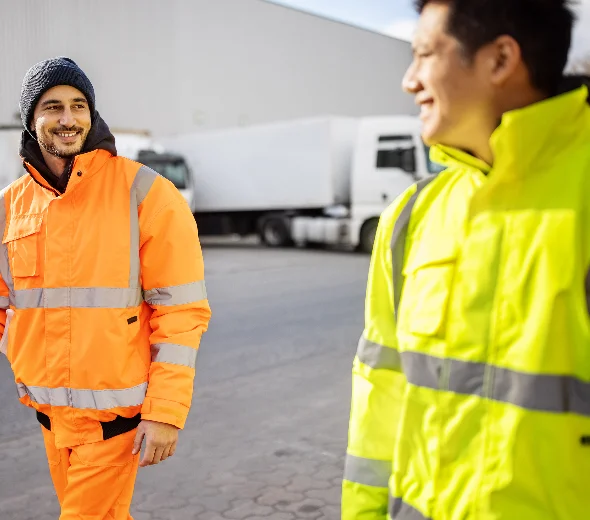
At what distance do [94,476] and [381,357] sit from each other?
1209 millimetres

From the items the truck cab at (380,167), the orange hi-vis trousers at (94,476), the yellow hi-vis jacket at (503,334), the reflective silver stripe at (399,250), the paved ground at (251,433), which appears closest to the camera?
the yellow hi-vis jacket at (503,334)

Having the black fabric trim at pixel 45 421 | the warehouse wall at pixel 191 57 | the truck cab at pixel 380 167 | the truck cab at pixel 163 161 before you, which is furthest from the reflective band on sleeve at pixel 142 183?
the warehouse wall at pixel 191 57

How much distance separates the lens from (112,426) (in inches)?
100.0

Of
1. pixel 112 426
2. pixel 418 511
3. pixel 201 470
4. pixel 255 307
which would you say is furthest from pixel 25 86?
pixel 255 307

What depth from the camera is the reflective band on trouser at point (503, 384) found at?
140 centimetres

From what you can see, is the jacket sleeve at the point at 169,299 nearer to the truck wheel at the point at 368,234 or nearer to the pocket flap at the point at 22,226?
the pocket flap at the point at 22,226

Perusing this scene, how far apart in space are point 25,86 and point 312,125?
16831mm

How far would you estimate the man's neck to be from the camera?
2.68 metres

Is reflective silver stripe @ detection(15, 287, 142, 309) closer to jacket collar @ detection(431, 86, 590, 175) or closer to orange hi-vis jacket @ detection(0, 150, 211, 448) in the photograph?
orange hi-vis jacket @ detection(0, 150, 211, 448)

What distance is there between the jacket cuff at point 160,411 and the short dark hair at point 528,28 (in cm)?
149

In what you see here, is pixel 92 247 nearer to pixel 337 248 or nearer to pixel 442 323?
pixel 442 323

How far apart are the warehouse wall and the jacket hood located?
24607mm

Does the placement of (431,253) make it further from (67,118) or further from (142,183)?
(67,118)

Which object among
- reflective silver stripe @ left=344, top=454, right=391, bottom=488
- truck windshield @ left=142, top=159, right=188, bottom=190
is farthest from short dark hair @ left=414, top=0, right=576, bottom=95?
truck windshield @ left=142, top=159, right=188, bottom=190
